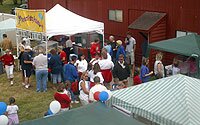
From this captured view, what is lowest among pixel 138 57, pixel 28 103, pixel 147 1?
pixel 28 103

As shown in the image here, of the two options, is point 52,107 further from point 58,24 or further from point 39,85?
point 58,24

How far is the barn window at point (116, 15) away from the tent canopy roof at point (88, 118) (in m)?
12.1

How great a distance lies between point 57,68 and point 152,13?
215 inches

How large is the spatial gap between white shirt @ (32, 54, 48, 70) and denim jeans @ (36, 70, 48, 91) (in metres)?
0.21

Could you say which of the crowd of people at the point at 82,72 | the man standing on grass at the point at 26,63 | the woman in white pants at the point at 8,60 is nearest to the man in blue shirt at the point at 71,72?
the crowd of people at the point at 82,72

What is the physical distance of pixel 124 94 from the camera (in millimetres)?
7438

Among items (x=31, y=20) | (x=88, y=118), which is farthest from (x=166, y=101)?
(x=31, y=20)

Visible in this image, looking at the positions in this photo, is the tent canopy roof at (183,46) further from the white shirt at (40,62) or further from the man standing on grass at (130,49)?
the white shirt at (40,62)

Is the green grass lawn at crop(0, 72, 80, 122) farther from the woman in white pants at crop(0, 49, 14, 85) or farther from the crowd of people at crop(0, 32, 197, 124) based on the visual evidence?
the woman in white pants at crop(0, 49, 14, 85)

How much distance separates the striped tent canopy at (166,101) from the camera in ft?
20.1

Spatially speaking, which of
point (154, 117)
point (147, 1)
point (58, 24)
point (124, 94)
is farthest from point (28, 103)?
point (147, 1)

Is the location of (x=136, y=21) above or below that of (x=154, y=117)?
above

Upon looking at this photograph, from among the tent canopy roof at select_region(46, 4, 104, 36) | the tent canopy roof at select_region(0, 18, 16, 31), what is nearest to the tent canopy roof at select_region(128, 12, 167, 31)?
the tent canopy roof at select_region(46, 4, 104, 36)

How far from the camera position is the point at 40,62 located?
1202 cm
